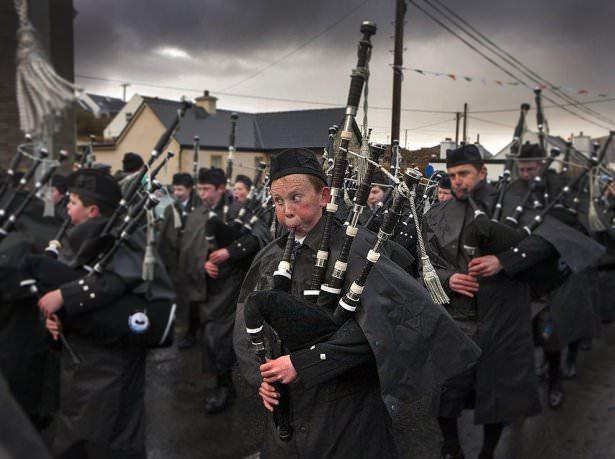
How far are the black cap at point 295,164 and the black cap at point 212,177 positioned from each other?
4.13m

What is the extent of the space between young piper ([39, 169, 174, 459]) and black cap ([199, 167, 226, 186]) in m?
2.45

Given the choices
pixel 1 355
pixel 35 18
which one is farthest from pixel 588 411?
pixel 35 18

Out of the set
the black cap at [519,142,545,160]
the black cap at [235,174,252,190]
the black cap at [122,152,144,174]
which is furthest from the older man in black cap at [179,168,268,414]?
the black cap at [519,142,545,160]

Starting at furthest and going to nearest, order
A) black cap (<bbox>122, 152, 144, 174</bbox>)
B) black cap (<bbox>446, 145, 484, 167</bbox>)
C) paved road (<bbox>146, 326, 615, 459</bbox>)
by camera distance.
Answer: black cap (<bbox>122, 152, 144, 174</bbox>)
paved road (<bbox>146, 326, 615, 459</bbox>)
black cap (<bbox>446, 145, 484, 167</bbox>)

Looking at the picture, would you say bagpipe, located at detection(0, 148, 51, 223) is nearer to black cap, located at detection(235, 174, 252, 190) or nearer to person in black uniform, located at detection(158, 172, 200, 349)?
person in black uniform, located at detection(158, 172, 200, 349)

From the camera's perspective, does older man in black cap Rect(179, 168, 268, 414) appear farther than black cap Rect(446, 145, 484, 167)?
Yes

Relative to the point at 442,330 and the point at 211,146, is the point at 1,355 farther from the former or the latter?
the point at 211,146

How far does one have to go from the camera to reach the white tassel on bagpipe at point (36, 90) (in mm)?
4410

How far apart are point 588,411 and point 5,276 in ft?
17.0

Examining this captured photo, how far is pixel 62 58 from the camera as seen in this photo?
6.57 metres

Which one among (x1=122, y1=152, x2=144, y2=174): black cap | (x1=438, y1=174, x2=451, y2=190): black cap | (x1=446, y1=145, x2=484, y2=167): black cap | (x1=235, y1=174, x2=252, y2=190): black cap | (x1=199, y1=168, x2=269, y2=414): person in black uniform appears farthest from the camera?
(x1=235, y1=174, x2=252, y2=190): black cap

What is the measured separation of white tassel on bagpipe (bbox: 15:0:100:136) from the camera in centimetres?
441

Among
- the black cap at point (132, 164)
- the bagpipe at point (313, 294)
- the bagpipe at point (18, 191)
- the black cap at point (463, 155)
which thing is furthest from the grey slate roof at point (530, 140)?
the black cap at point (132, 164)

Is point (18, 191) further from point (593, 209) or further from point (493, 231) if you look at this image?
point (593, 209)
